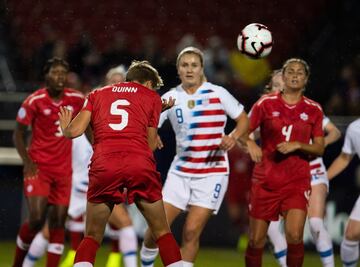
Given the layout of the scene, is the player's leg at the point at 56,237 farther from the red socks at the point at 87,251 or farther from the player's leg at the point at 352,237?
the player's leg at the point at 352,237

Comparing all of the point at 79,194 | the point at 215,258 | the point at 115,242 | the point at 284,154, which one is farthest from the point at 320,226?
the point at 79,194

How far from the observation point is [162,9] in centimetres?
1788

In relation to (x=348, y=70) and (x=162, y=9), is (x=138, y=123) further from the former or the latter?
(x=162, y=9)

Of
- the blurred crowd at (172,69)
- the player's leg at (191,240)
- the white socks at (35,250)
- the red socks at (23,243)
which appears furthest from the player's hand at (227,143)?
the blurred crowd at (172,69)

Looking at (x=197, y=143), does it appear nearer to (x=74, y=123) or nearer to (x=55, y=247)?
(x=55, y=247)

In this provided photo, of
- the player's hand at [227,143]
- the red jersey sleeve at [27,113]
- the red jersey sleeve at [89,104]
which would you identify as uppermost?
the red jersey sleeve at [89,104]

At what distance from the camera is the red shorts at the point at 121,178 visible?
7.23m

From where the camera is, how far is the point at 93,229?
7301 mm

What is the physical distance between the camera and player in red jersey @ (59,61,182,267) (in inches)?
285

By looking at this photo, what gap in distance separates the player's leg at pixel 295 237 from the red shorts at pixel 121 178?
1566 mm

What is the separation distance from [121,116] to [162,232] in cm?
88

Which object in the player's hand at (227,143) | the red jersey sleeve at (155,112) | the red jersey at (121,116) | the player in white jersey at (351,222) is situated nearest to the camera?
the red jersey at (121,116)

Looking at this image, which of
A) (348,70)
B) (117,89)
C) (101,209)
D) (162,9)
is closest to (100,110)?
(117,89)

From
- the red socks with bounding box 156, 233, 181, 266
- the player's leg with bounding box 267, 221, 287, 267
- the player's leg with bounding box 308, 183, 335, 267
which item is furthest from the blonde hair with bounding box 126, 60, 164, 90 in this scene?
the player's leg with bounding box 267, 221, 287, 267
